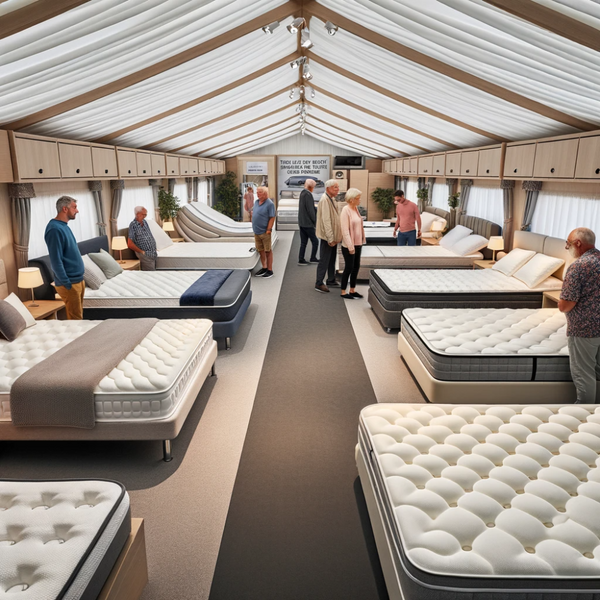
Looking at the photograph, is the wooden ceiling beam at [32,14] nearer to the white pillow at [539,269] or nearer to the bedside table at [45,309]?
the bedside table at [45,309]

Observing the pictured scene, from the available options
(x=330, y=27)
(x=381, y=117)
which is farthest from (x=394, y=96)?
(x=330, y=27)

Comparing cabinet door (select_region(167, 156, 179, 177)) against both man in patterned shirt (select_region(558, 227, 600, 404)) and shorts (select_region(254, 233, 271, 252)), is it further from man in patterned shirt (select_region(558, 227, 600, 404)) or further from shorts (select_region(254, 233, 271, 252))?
man in patterned shirt (select_region(558, 227, 600, 404))

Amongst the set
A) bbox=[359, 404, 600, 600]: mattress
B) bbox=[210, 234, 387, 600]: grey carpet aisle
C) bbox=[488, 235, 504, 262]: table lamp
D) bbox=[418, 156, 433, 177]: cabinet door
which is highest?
bbox=[418, 156, 433, 177]: cabinet door

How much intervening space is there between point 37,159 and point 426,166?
8100mm

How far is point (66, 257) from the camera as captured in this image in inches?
189

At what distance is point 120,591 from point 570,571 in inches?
67.6

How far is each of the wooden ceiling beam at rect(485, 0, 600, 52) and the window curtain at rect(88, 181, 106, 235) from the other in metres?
6.06

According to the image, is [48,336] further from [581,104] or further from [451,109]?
[451,109]

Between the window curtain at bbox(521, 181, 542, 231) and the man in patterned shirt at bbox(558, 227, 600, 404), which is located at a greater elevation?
the window curtain at bbox(521, 181, 542, 231)

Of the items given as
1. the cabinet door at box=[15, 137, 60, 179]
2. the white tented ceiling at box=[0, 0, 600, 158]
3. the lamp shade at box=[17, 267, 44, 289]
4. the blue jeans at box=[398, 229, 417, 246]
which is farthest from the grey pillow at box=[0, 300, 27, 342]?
the blue jeans at box=[398, 229, 417, 246]

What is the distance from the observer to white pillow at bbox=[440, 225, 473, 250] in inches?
338

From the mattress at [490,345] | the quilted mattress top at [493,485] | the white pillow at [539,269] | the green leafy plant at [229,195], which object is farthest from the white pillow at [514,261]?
the green leafy plant at [229,195]

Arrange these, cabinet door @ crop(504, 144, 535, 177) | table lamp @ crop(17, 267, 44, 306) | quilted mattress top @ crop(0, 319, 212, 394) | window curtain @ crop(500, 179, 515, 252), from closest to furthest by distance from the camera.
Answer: quilted mattress top @ crop(0, 319, 212, 394)
table lamp @ crop(17, 267, 44, 306)
cabinet door @ crop(504, 144, 535, 177)
window curtain @ crop(500, 179, 515, 252)

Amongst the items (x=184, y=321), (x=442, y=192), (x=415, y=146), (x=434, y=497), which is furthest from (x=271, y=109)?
(x=434, y=497)
